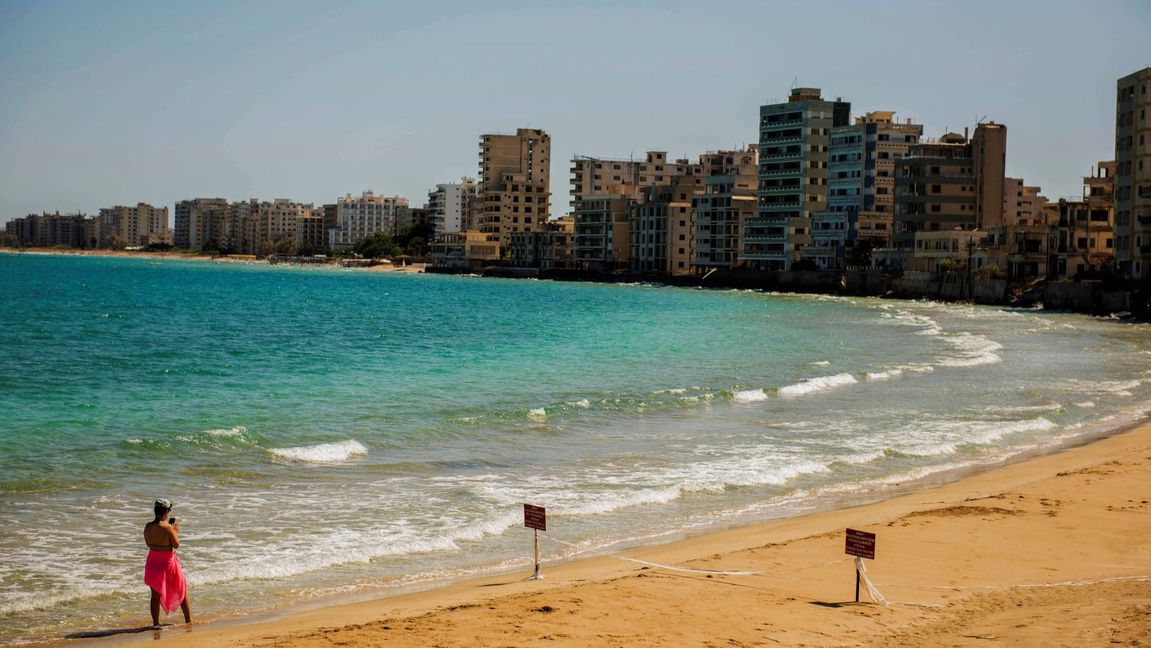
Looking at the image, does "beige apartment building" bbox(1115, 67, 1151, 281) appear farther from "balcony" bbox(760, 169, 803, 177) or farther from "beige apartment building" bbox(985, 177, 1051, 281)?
"balcony" bbox(760, 169, 803, 177)

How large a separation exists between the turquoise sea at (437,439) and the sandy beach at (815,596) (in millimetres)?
1108

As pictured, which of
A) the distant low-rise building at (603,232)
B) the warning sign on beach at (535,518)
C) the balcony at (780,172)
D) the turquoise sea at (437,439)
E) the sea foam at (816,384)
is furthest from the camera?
the distant low-rise building at (603,232)

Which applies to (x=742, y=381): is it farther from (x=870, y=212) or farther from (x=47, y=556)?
(x=870, y=212)

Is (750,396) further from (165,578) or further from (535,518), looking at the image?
(165,578)

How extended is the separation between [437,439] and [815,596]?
12583 mm

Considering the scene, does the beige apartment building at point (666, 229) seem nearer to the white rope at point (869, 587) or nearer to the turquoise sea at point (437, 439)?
A: the turquoise sea at point (437, 439)

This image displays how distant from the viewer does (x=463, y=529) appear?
14977 mm

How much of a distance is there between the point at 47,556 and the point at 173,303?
72.9 m

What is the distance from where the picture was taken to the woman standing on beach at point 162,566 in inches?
421

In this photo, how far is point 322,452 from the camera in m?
20.5

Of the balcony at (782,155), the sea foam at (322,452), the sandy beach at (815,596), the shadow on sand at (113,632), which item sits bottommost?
the shadow on sand at (113,632)

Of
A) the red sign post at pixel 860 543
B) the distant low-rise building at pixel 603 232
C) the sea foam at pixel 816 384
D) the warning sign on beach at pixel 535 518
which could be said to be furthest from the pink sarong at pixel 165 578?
the distant low-rise building at pixel 603 232

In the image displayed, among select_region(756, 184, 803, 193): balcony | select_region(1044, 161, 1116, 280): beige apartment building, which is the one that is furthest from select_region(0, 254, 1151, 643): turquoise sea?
select_region(756, 184, 803, 193): balcony

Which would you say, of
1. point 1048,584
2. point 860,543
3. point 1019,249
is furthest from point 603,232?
point 860,543
